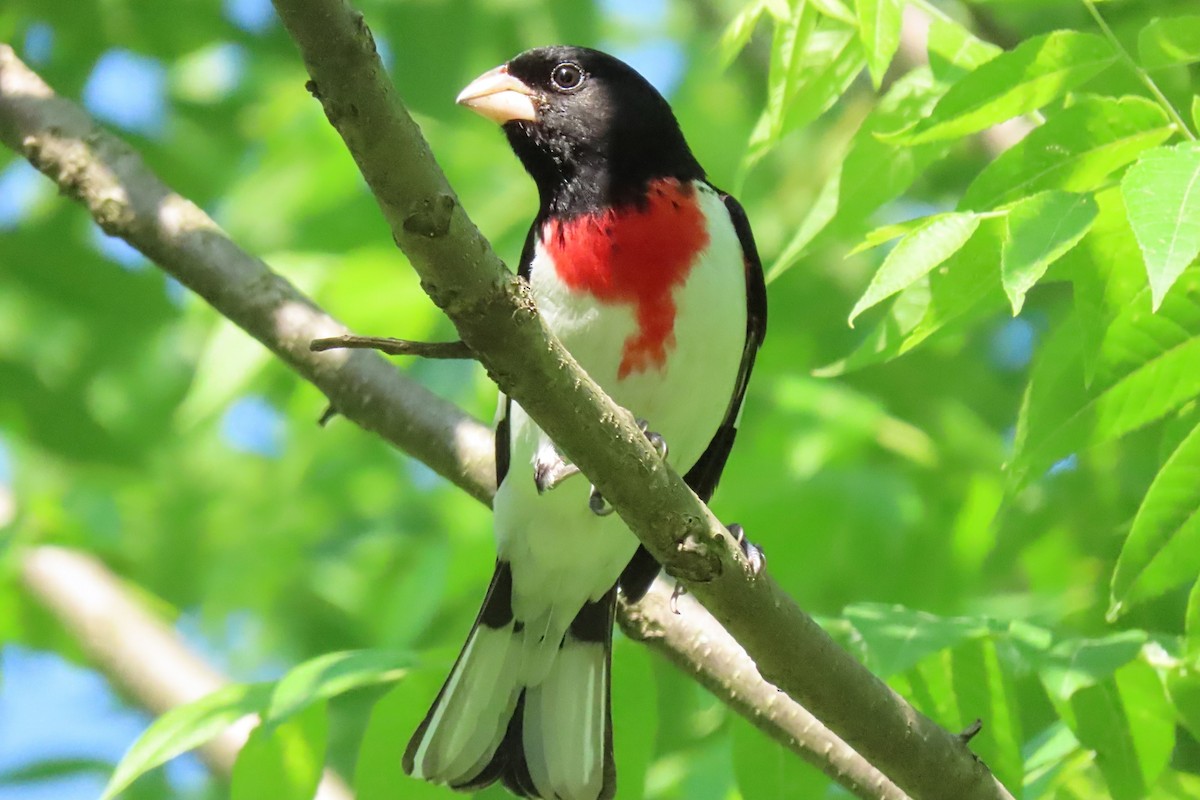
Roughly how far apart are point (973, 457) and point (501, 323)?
2.77 m

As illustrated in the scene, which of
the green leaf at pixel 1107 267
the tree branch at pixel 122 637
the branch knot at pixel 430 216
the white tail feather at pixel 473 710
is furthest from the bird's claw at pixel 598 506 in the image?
the tree branch at pixel 122 637

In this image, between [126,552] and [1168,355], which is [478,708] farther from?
[126,552]

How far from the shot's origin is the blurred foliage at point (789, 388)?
227 cm

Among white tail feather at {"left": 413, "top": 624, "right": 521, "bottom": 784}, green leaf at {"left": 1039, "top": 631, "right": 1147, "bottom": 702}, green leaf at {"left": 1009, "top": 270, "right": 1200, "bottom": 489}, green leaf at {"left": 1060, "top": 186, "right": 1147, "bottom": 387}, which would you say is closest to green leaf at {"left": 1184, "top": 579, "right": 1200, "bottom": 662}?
green leaf at {"left": 1039, "top": 631, "right": 1147, "bottom": 702}

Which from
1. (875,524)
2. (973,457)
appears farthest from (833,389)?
(875,524)

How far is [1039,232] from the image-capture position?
2008 millimetres

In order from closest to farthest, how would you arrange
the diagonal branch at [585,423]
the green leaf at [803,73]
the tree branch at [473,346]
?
the diagonal branch at [585,423]
the tree branch at [473,346]
the green leaf at [803,73]

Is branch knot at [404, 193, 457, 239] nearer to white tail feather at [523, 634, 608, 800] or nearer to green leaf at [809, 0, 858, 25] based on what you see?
green leaf at [809, 0, 858, 25]

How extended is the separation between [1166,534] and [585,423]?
99 centimetres

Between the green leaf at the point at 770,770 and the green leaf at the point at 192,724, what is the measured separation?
3.08 feet

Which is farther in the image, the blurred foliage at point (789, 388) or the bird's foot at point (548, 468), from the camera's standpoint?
the bird's foot at point (548, 468)

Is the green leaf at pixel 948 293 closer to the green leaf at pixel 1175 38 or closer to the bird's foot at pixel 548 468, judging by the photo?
the green leaf at pixel 1175 38

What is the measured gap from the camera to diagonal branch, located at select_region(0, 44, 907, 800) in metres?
3.08

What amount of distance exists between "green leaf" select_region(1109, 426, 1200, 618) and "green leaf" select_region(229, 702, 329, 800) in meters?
1.52
